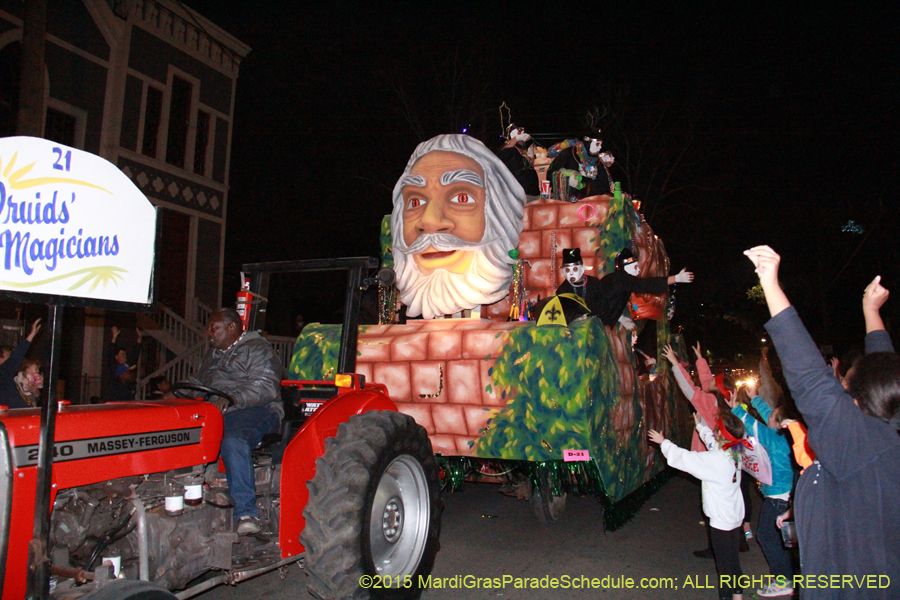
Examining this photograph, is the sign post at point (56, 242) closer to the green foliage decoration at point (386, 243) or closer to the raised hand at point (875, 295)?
the raised hand at point (875, 295)

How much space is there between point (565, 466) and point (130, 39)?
1151 centimetres

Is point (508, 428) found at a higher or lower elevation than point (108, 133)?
lower

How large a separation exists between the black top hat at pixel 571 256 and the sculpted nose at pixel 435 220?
104 centimetres

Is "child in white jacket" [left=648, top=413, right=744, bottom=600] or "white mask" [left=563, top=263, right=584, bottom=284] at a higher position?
"white mask" [left=563, top=263, right=584, bottom=284]

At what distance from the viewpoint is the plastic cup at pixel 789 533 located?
3428mm

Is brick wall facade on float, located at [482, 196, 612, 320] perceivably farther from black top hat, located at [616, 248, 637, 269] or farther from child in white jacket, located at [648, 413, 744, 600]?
child in white jacket, located at [648, 413, 744, 600]

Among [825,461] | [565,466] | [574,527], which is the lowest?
[574,527]

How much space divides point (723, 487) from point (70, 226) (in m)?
3.85

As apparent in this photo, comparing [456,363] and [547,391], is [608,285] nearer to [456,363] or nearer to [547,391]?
[547,391]

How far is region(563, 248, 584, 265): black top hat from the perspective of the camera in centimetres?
555

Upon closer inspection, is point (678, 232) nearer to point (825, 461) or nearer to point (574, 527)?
point (574, 527)

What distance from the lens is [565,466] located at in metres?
4.66

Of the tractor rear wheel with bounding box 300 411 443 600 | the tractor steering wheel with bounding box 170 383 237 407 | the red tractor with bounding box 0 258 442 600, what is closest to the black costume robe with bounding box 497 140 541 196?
the red tractor with bounding box 0 258 442 600

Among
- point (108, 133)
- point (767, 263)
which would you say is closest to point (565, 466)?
point (767, 263)
